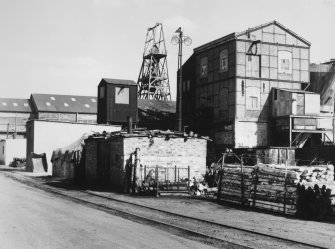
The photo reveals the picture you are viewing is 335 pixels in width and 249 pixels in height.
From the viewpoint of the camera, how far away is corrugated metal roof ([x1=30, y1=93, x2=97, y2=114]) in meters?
82.5

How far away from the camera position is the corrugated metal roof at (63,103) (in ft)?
271

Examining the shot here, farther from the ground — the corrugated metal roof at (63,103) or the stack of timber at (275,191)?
the corrugated metal roof at (63,103)

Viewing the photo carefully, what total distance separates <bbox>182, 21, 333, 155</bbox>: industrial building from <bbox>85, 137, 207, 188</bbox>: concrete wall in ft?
50.8

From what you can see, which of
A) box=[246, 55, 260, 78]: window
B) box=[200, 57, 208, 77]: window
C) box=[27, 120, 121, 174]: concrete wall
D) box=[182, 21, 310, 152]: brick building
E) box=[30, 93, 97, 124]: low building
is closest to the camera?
box=[182, 21, 310, 152]: brick building

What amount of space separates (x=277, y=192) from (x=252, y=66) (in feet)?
87.0

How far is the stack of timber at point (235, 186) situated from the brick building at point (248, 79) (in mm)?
20549

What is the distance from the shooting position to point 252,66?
135 ft

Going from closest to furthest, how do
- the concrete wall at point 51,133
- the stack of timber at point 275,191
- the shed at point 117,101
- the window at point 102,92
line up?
the stack of timber at point 275,191
the concrete wall at point 51,133
the shed at point 117,101
the window at point 102,92

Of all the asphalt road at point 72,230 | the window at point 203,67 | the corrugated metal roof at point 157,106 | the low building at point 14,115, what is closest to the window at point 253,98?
the window at point 203,67

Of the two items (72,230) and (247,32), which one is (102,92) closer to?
(247,32)

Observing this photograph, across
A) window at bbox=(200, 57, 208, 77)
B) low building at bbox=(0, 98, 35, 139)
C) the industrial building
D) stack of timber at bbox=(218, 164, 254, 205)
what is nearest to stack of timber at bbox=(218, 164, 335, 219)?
stack of timber at bbox=(218, 164, 254, 205)

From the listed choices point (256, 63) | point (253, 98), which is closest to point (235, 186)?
point (253, 98)

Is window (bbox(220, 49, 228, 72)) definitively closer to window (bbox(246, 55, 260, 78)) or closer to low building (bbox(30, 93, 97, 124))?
window (bbox(246, 55, 260, 78))

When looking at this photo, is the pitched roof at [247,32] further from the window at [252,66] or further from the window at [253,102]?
the window at [253,102]
